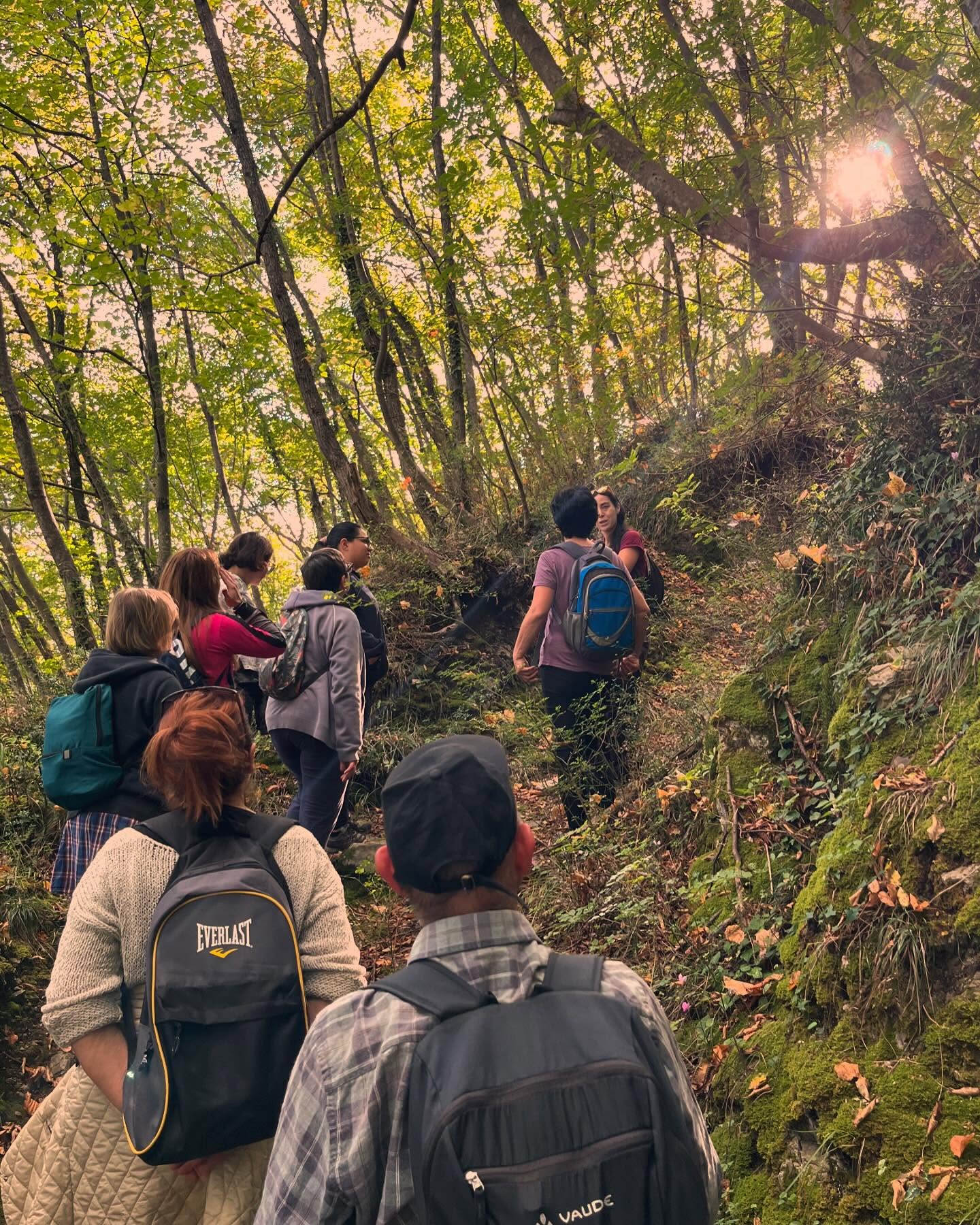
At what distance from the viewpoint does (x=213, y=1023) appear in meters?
1.83

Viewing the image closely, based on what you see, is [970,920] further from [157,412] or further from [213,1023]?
[157,412]

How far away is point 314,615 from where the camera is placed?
17.0ft

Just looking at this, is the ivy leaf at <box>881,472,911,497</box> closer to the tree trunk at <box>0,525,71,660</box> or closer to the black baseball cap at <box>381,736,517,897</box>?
the black baseball cap at <box>381,736,517,897</box>

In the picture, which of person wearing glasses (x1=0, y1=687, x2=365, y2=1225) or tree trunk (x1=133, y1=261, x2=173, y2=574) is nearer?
person wearing glasses (x1=0, y1=687, x2=365, y2=1225)

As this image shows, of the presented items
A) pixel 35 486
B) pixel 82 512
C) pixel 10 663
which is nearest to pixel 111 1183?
pixel 35 486

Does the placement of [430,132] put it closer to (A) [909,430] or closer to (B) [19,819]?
(A) [909,430]

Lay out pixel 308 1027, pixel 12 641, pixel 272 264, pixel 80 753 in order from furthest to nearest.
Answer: pixel 12 641, pixel 272 264, pixel 80 753, pixel 308 1027

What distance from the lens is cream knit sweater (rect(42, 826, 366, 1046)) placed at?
2.01 meters

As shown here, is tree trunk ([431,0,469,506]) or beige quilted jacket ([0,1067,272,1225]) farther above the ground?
tree trunk ([431,0,469,506])

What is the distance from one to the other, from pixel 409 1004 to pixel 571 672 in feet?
13.8

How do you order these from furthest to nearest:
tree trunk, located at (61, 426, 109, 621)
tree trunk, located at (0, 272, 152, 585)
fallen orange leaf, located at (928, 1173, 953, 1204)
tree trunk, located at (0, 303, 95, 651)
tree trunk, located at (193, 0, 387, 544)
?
tree trunk, located at (61, 426, 109, 621)
tree trunk, located at (0, 272, 152, 585)
tree trunk, located at (0, 303, 95, 651)
tree trunk, located at (193, 0, 387, 544)
fallen orange leaf, located at (928, 1173, 953, 1204)

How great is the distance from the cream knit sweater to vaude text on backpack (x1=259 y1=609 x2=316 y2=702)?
2857 mm

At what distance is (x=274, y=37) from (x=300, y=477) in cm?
1268

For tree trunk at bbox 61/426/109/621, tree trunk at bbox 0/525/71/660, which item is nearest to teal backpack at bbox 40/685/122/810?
tree trunk at bbox 61/426/109/621
